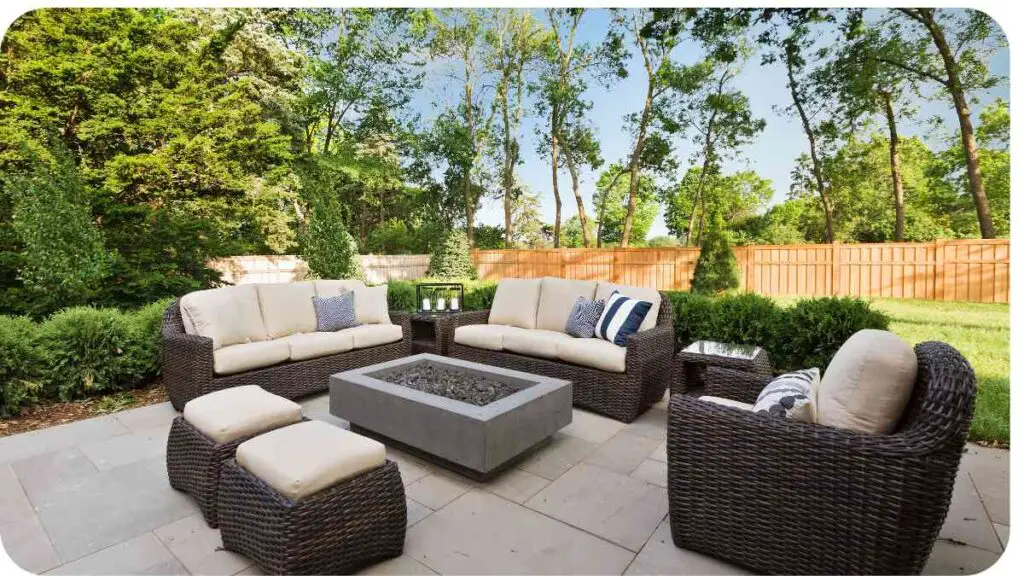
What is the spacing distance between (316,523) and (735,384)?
6.17 ft

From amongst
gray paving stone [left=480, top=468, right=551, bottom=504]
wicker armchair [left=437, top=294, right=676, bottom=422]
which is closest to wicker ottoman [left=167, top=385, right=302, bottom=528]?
gray paving stone [left=480, top=468, right=551, bottom=504]

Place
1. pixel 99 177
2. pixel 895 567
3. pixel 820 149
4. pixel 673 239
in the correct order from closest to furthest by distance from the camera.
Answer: pixel 895 567 → pixel 99 177 → pixel 820 149 → pixel 673 239

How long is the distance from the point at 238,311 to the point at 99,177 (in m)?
6.46

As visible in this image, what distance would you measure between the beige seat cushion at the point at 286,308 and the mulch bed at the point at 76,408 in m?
0.96

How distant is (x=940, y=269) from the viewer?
24.7ft

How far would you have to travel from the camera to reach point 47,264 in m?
4.71

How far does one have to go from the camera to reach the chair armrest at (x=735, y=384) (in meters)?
2.18

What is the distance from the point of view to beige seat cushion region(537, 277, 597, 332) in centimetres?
409

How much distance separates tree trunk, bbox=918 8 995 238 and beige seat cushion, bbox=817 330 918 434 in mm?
8046

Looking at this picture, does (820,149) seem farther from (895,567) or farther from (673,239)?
(895,567)

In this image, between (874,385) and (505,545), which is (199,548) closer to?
(505,545)

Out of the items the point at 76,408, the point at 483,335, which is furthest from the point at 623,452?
the point at 76,408

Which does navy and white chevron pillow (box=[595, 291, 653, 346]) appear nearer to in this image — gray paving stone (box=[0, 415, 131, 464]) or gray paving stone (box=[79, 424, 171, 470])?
gray paving stone (box=[79, 424, 171, 470])
